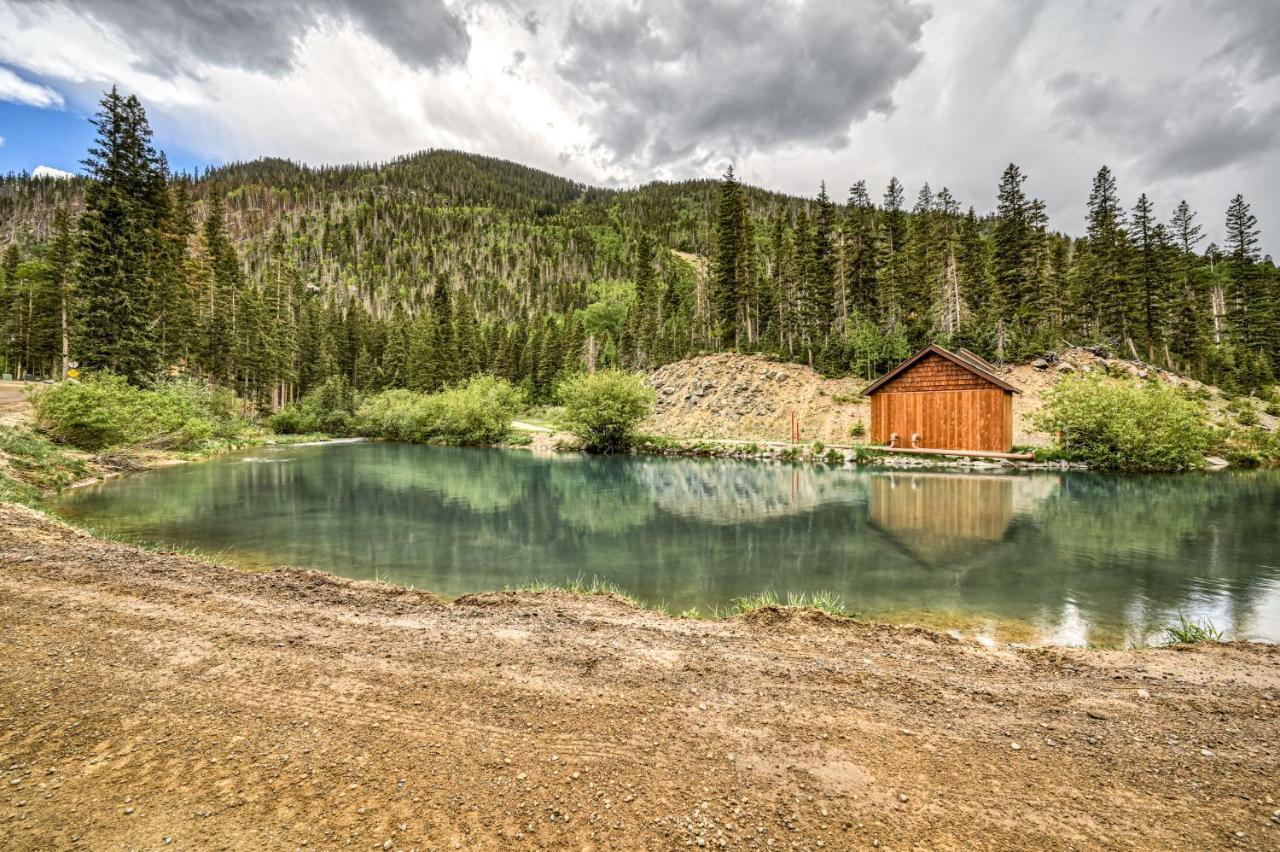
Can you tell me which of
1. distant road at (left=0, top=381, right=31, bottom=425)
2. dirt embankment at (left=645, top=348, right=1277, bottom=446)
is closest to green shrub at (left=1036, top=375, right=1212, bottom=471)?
dirt embankment at (left=645, top=348, right=1277, bottom=446)

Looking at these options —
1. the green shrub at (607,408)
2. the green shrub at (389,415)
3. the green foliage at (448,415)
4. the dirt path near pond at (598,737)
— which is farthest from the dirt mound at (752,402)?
the dirt path near pond at (598,737)

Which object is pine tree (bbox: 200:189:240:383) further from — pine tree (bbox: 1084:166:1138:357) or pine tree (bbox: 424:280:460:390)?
pine tree (bbox: 1084:166:1138:357)

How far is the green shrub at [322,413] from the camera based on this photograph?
199 feet

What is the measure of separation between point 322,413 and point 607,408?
1601 inches

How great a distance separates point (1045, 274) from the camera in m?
49.8

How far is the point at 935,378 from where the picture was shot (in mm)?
35531

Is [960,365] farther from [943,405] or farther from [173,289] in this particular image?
[173,289]

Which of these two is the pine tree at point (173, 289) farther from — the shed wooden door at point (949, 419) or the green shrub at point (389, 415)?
the shed wooden door at point (949, 419)

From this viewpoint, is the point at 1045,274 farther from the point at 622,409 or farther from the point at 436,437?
the point at 436,437

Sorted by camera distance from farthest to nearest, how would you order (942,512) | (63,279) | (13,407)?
(63,279) → (13,407) → (942,512)

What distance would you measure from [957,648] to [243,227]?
667 ft

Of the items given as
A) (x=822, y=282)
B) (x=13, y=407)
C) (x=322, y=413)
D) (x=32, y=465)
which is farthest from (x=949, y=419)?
(x=322, y=413)

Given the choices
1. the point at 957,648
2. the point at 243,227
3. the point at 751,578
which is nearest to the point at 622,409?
the point at 751,578

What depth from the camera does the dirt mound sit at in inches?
1753
